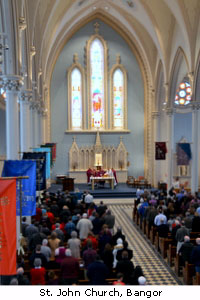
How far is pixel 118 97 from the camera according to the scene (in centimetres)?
3144

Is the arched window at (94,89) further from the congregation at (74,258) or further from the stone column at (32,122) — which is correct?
the congregation at (74,258)

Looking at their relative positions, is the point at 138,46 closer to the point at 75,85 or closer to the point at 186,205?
the point at 75,85

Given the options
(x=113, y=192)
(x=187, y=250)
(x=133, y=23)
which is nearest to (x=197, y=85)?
(x=113, y=192)

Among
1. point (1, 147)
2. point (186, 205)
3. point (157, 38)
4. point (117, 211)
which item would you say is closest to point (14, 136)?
point (186, 205)

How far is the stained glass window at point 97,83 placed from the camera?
30969 millimetres

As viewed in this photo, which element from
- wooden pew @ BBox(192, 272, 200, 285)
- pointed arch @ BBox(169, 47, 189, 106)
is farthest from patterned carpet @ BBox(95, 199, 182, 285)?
pointed arch @ BBox(169, 47, 189, 106)

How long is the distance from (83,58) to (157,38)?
27.2 feet

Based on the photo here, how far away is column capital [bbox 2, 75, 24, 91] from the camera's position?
39.2 feet

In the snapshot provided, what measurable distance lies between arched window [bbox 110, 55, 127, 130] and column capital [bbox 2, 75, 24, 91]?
19472 mm

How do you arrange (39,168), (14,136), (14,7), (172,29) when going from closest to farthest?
(14,7) → (14,136) → (39,168) → (172,29)

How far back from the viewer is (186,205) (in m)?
15.9

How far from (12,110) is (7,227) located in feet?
23.6

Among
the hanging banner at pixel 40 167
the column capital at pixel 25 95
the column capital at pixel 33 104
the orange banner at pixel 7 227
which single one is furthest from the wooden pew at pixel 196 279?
the column capital at pixel 33 104

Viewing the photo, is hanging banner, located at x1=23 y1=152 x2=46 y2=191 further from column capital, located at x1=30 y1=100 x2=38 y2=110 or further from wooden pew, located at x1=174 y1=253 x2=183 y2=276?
column capital, located at x1=30 y1=100 x2=38 y2=110
